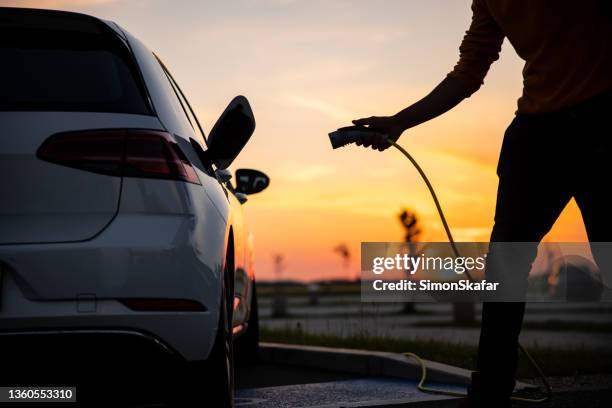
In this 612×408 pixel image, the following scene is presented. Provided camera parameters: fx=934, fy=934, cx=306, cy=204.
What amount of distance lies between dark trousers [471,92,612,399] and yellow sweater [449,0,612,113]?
0.06m

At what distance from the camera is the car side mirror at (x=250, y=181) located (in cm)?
671

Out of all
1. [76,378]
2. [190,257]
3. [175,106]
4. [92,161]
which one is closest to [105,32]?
[175,106]

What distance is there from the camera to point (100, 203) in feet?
10.7

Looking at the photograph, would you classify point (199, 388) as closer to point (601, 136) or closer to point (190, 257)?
point (190, 257)

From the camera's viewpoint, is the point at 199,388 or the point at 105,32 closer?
the point at 199,388

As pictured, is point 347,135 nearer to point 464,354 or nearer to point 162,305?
point 162,305

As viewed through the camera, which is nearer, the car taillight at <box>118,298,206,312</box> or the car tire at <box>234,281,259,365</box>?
the car taillight at <box>118,298,206,312</box>

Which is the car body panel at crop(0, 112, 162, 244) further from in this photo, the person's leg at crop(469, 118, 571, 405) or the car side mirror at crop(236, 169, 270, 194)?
the car side mirror at crop(236, 169, 270, 194)

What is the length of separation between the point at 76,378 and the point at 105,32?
4.78ft

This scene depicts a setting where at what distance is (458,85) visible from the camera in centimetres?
400

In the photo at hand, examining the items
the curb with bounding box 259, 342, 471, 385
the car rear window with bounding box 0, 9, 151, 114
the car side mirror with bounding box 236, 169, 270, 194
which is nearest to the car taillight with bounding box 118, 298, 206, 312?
the car rear window with bounding box 0, 9, 151, 114

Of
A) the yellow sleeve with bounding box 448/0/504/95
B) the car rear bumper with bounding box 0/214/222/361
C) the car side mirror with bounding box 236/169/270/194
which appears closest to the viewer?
the car rear bumper with bounding box 0/214/222/361

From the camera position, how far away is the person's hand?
156 inches

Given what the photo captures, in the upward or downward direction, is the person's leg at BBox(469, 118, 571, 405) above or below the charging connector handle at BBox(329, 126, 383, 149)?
below
